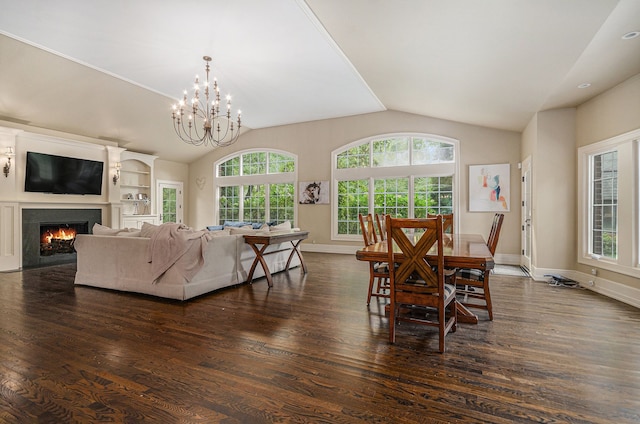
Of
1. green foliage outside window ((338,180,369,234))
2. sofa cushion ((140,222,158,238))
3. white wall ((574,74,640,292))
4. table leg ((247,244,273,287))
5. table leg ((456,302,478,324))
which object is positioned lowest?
table leg ((456,302,478,324))

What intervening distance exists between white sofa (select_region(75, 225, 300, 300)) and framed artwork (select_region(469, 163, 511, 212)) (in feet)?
15.5

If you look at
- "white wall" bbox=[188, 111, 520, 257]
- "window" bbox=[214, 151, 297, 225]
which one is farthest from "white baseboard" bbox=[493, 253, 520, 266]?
"window" bbox=[214, 151, 297, 225]

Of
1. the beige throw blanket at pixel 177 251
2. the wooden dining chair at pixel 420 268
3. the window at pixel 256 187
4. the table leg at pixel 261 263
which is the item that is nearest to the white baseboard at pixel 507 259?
the wooden dining chair at pixel 420 268

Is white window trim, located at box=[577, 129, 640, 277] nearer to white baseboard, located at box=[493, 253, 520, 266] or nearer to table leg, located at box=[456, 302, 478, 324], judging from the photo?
white baseboard, located at box=[493, 253, 520, 266]

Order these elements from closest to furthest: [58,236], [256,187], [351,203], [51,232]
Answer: [51,232] → [58,236] → [351,203] → [256,187]

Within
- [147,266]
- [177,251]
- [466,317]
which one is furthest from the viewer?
[147,266]

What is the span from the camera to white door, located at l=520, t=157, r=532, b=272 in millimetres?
5320

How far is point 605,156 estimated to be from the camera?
4.07m

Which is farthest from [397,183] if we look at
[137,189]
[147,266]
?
[137,189]

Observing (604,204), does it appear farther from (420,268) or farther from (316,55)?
(316,55)

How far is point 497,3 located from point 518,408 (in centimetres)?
303

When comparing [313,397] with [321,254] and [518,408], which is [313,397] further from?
[321,254]

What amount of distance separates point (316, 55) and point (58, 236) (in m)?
6.54

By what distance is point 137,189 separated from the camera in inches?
335
